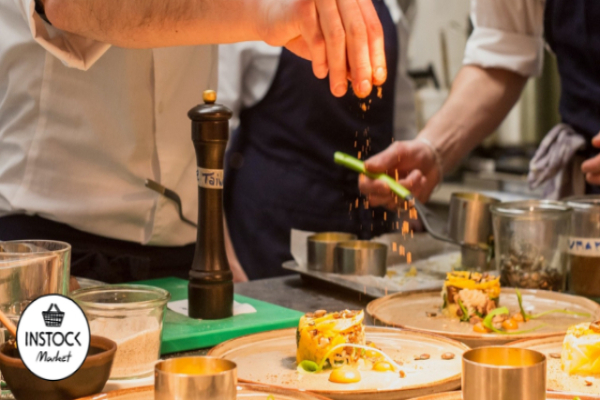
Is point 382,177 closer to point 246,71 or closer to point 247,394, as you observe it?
point 246,71

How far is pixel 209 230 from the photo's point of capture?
1.44 m

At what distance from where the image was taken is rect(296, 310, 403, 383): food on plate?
1.19m

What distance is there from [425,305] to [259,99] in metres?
1.44

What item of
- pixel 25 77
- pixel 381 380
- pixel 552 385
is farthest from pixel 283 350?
pixel 25 77

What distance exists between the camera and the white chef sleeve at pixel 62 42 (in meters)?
1.31

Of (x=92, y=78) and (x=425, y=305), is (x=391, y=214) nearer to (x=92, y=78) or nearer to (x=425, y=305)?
(x=425, y=305)

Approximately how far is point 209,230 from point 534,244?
79 centimetres

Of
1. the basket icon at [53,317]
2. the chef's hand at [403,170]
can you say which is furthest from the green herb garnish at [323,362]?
the chef's hand at [403,170]

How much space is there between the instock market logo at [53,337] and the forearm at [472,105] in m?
1.80

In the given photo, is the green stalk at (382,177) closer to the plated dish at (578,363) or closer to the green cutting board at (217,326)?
the green cutting board at (217,326)

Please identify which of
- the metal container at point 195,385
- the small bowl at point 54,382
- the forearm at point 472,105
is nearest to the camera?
the metal container at point 195,385

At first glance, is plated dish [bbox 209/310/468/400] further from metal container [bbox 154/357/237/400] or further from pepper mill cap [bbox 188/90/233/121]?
pepper mill cap [bbox 188/90/233/121]

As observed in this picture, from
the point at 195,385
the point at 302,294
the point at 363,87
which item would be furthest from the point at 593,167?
the point at 195,385

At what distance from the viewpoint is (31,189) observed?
5.17 ft
